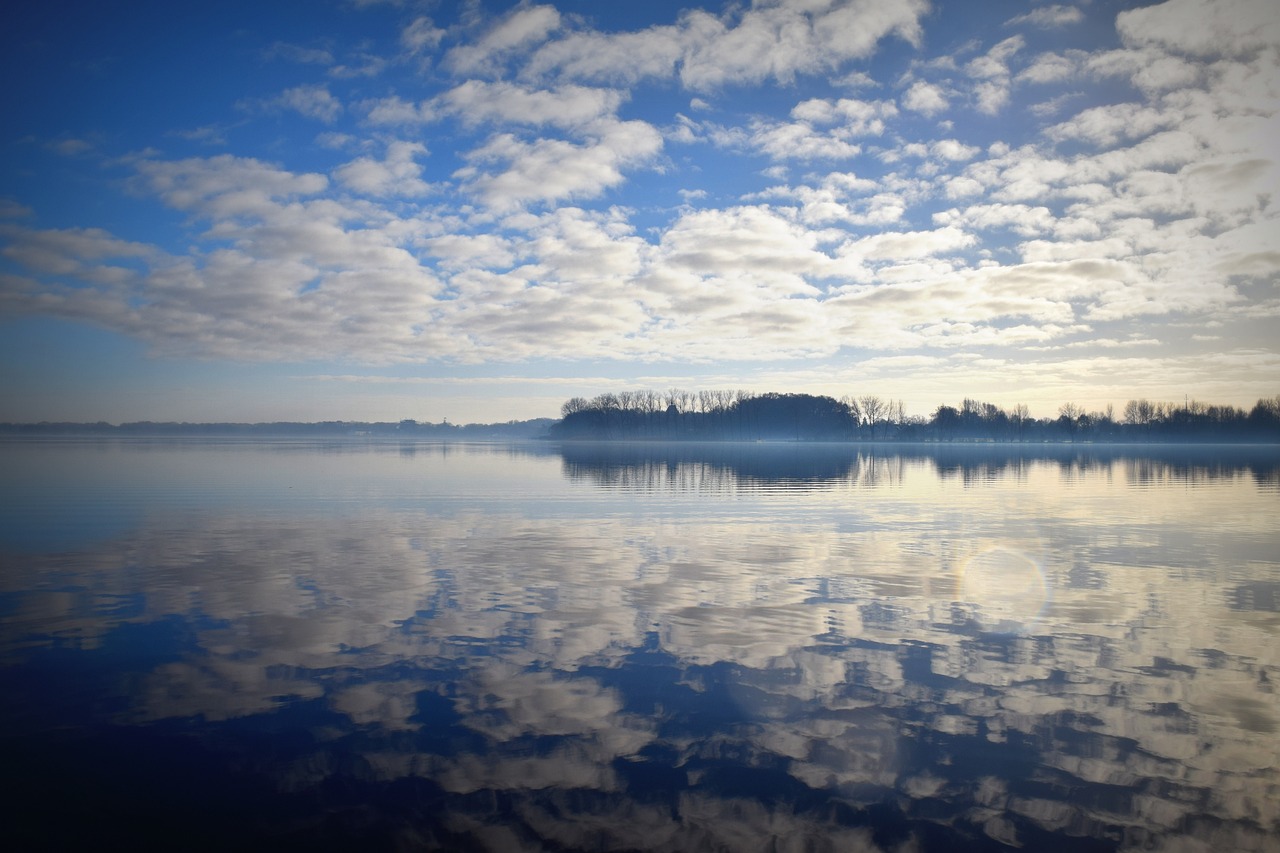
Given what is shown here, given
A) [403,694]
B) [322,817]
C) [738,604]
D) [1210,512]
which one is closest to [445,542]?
[738,604]

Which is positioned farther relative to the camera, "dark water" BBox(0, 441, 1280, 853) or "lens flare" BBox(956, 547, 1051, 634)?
"lens flare" BBox(956, 547, 1051, 634)

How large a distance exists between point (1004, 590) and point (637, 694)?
10009 mm

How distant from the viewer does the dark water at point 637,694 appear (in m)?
6.80

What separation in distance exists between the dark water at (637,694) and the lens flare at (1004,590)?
11cm

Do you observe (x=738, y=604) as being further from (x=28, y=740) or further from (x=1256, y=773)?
(x=28, y=740)

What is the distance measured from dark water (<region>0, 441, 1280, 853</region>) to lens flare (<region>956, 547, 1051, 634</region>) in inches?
4.3

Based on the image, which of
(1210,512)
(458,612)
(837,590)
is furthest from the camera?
(1210,512)

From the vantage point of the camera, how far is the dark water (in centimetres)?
680

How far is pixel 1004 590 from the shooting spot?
1586cm

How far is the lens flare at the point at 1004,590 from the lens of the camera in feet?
44.1

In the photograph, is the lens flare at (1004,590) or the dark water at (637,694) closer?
the dark water at (637,694)

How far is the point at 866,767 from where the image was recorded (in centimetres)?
774

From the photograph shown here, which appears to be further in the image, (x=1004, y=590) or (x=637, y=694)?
(x=1004, y=590)

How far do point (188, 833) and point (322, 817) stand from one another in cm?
111
